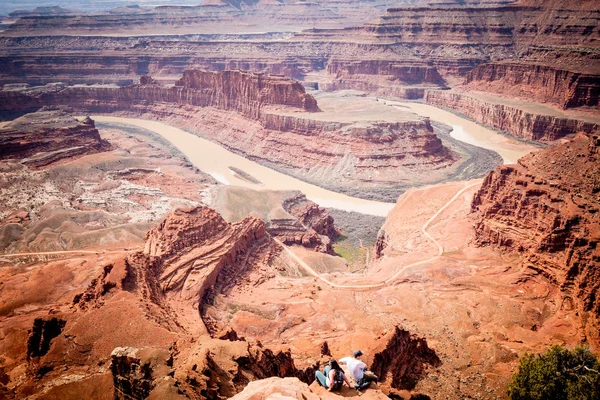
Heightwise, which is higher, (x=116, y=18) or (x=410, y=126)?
(x=116, y=18)

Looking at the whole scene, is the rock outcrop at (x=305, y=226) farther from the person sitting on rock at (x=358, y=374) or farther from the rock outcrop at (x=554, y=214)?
the person sitting on rock at (x=358, y=374)

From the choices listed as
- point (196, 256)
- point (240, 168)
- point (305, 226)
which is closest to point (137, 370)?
point (196, 256)

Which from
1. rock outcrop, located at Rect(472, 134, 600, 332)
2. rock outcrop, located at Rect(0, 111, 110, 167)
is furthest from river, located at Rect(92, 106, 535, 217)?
rock outcrop, located at Rect(472, 134, 600, 332)

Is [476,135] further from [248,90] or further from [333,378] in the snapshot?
[333,378]

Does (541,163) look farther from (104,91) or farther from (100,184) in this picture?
(104,91)

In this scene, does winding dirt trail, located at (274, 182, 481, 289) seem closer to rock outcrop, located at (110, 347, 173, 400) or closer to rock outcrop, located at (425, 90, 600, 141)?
rock outcrop, located at (110, 347, 173, 400)

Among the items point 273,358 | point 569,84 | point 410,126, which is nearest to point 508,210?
point 273,358
